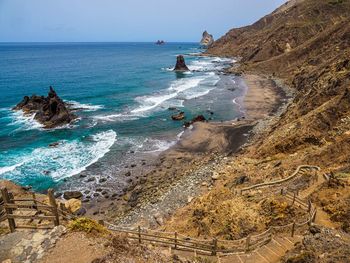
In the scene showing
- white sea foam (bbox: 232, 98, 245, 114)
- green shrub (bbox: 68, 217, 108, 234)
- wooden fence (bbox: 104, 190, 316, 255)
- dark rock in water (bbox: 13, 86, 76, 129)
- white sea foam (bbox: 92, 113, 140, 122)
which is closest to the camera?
green shrub (bbox: 68, 217, 108, 234)

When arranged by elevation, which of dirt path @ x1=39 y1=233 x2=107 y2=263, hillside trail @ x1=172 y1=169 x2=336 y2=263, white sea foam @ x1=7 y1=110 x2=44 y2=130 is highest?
dirt path @ x1=39 y1=233 x2=107 y2=263

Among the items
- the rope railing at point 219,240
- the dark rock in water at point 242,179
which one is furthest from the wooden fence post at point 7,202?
the dark rock in water at point 242,179

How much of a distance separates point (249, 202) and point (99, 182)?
18299 mm

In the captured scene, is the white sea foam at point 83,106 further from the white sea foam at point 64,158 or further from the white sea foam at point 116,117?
the white sea foam at point 64,158

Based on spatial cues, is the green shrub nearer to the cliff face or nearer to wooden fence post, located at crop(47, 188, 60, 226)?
wooden fence post, located at crop(47, 188, 60, 226)

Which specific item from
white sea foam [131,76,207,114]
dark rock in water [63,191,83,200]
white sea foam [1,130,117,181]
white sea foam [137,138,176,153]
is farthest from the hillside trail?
white sea foam [131,76,207,114]

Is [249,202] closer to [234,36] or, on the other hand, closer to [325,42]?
[325,42]

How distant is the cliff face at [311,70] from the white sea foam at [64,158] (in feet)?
66.9

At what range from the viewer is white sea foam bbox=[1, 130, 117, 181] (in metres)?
34.1

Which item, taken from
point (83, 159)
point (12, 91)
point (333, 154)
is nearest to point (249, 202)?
point (333, 154)

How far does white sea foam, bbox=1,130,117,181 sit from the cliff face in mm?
20392

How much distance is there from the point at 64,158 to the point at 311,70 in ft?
180

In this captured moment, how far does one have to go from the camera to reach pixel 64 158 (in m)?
37.5

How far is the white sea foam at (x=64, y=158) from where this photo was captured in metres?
34.1
